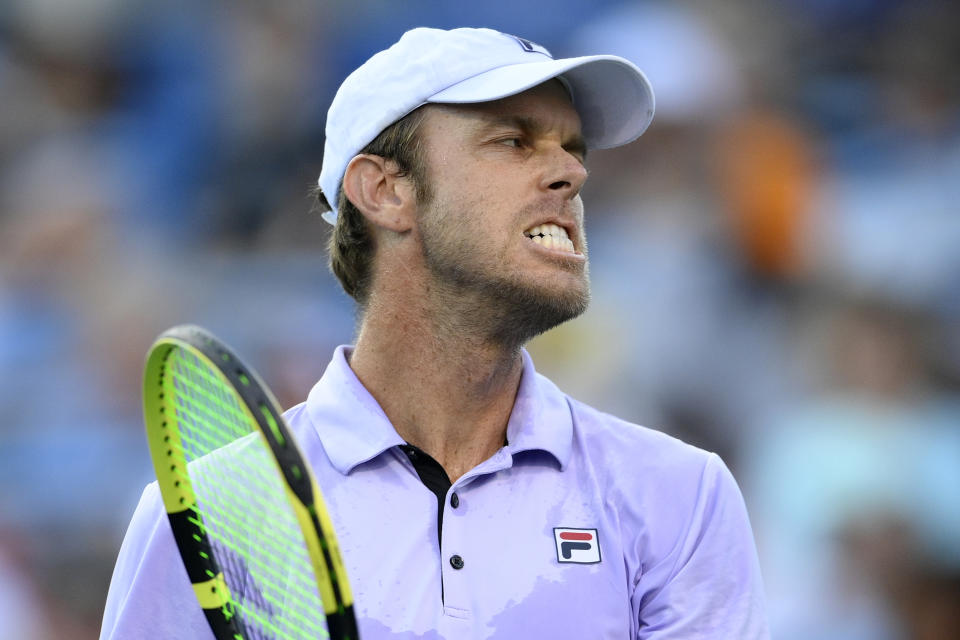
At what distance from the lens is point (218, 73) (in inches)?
243

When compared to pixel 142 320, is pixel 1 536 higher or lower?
lower

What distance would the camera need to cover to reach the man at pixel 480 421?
2.19 metres

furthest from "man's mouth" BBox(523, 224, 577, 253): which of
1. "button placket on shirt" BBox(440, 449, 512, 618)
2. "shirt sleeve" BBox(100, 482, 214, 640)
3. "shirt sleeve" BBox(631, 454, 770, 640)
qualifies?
"shirt sleeve" BBox(100, 482, 214, 640)

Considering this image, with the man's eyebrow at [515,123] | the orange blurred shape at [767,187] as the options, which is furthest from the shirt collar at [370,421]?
the orange blurred shape at [767,187]

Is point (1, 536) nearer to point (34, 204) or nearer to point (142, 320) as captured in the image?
Result: point (142, 320)

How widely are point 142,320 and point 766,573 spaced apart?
2675 mm

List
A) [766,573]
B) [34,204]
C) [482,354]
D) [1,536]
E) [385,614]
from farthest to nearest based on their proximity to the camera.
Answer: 1. [34,204]
2. [1,536]
3. [766,573]
4. [482,354]
5. [385,614]

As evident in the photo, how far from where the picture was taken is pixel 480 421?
2449 millimetres

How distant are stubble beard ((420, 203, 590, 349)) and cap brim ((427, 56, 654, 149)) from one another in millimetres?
228

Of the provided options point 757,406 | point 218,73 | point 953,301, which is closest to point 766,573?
point 757,406

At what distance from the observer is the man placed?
2.19 m

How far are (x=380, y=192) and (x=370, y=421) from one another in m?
0.52

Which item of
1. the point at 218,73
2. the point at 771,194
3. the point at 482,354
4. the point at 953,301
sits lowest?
the point at 482,354

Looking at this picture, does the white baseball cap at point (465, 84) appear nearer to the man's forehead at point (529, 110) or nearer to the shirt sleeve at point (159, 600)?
the man's forehead at point (529, 110)
